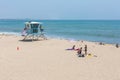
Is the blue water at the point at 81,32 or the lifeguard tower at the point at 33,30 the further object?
the blue water at the point at 81,32

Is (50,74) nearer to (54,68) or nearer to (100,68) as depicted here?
(54,68)

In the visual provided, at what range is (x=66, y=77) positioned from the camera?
1362cm

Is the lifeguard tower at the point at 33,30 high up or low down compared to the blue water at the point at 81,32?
up

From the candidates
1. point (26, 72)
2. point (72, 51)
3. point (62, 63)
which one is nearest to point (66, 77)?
point (26, 72)

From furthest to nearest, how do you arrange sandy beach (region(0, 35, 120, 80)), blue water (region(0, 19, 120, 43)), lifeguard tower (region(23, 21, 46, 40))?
blue water (region(0, 19, 120, 43))
lifeguard tower (region(23, 21, 46, 40))
sandy beach (region(0, 35, 120, 80))

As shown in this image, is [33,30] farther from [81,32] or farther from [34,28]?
[81,32]

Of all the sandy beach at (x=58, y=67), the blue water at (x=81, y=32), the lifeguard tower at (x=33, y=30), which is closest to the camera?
the sandy beach at (x=58, y=67)

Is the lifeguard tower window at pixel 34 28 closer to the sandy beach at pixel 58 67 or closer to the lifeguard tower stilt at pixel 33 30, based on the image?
the lifeguard tower stilt at pixel 33 30

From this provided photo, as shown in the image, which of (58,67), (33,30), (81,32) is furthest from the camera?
(81,32)

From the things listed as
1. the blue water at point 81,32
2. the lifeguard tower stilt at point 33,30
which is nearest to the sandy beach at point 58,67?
the lifeguard tower stilt at point 33,30

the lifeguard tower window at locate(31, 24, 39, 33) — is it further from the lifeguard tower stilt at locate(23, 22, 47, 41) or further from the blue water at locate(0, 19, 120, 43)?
the blue water at locate(0, 19, 120, 43)

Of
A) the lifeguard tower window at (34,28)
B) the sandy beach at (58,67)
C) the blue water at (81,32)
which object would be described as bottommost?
the blue water at (81,32)

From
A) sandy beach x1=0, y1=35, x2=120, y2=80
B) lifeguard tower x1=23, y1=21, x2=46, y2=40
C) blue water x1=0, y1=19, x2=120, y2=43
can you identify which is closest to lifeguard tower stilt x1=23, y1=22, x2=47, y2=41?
lifeguard tower x1=23, y1=21, x2=46, y2=40

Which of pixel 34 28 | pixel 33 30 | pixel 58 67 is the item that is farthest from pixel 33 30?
pixel 58 67
